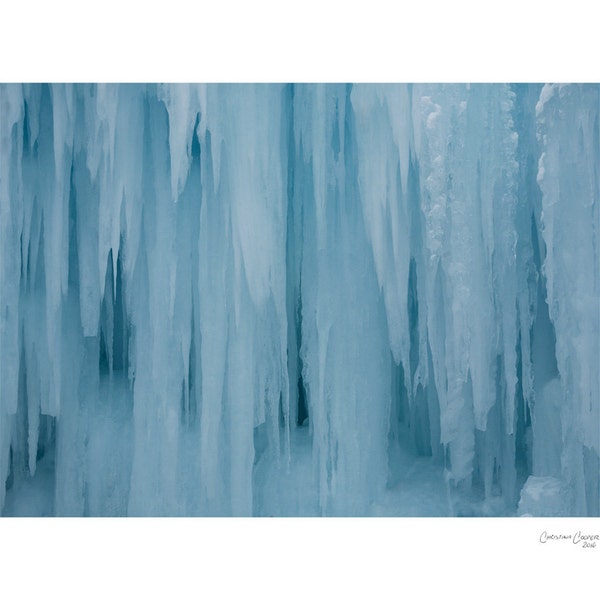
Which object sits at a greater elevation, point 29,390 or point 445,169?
point 445,169

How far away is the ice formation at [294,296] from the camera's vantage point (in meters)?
2.50

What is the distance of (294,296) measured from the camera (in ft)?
8.28
